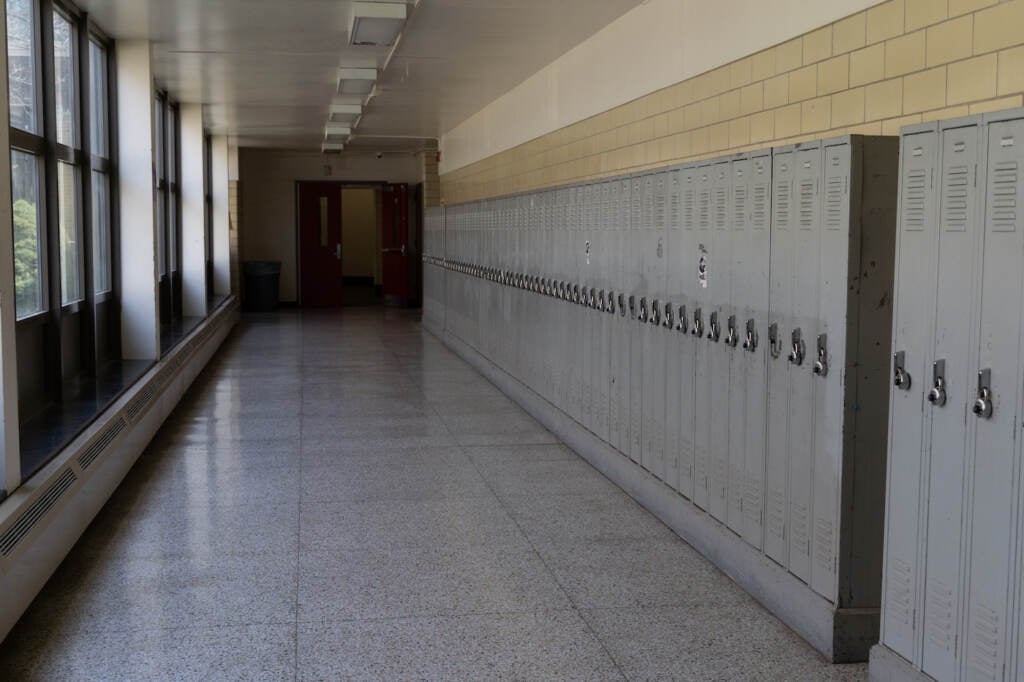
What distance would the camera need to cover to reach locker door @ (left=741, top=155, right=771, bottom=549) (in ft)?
13.7

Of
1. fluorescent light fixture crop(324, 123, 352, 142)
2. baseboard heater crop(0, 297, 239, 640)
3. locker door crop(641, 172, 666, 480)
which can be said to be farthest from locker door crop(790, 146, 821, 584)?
fluorescent light fixture crop(324, 123, 352, 142)

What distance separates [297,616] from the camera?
13.3 feet

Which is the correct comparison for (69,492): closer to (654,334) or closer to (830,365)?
(654,334)

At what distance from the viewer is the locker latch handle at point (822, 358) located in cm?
372

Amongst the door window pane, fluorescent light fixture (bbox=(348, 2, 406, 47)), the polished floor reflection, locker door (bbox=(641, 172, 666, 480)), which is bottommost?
the polished floor reflection

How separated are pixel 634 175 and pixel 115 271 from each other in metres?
4.53

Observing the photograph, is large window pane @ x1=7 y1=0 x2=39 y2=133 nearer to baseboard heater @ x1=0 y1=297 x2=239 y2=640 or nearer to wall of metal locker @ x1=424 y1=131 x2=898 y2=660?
baseboard heater @ x1=0 y1=297 x2=239 y2=640

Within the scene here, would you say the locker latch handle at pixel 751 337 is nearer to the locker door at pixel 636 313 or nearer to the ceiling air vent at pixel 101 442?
the locker door at pixel 636 313

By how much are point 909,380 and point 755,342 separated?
1.16 metres

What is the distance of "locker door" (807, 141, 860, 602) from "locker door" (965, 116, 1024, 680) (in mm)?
780

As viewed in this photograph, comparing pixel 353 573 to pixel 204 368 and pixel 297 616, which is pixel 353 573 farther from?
pixel 204 368

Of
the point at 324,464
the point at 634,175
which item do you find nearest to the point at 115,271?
the point at 324,464

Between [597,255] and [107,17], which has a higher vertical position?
[107,17]

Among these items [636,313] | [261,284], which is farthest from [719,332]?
[261,284]
